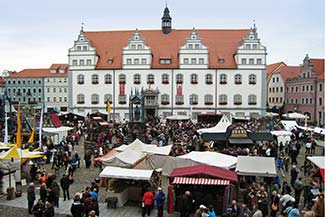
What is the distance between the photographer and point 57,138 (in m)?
26.1

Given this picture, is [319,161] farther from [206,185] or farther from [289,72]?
[289,72]

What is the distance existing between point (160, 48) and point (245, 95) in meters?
12.1

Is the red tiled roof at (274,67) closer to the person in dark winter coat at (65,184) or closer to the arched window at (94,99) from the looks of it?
the arched window at (94,99)

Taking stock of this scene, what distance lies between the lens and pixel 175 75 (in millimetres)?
48562

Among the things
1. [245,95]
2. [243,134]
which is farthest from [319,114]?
[243,134]

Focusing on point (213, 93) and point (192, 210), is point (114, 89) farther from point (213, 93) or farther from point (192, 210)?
point (192, 210)

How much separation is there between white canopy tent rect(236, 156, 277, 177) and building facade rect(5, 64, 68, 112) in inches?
2462

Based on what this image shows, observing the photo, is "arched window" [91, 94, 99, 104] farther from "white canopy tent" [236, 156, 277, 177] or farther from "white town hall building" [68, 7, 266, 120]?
"white canopy tent" [236, 156, 277, 177]

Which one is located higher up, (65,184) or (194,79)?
(194,79)

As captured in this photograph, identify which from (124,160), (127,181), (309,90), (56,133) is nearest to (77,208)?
(127,181)

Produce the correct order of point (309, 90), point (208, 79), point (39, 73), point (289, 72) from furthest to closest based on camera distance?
point (39, 73)
point (289, 72)
point (309, 90)
point (208, 79)

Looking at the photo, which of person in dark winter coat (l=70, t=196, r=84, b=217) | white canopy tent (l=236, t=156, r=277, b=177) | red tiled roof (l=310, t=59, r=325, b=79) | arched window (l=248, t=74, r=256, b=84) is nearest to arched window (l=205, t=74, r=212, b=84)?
arched window (l=248, t=74, r=256, b=84)

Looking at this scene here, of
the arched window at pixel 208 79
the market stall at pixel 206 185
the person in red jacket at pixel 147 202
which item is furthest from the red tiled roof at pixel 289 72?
the person in red jacket at pixel 147 202

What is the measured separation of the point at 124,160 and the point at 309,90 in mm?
43127
